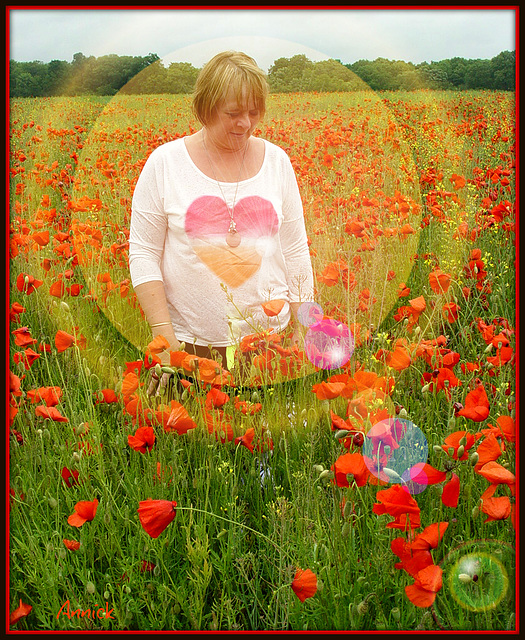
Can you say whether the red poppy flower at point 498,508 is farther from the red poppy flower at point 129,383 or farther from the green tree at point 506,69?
the green tree at point 506,69

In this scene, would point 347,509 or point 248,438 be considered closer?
point 347,509

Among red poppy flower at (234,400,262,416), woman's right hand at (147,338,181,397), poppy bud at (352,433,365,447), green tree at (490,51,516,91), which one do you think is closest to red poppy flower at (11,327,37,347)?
woman's right hand at (147,338,181,397)

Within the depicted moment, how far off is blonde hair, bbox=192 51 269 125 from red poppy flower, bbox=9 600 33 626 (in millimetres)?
1853

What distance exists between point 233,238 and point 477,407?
1316mm

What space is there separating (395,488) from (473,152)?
14.6ft

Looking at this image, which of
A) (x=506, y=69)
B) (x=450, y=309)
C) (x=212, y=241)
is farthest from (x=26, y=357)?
(x=506, y=69)

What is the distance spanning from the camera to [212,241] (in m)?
2.48

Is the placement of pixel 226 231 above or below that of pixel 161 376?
above

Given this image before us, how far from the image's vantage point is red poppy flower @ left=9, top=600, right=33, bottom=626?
140 centimetres

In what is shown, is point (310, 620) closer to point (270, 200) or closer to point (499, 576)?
point (499, 576)

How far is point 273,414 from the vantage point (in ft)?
6.34

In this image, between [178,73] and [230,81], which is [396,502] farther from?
[178,73]
